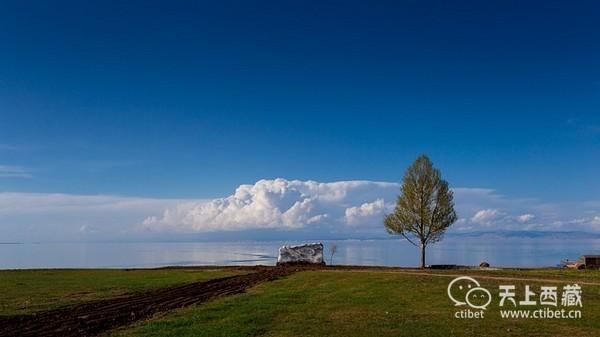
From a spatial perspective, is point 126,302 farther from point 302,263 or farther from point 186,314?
point 302,263

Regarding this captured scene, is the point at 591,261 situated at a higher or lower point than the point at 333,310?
lower

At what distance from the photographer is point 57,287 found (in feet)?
119

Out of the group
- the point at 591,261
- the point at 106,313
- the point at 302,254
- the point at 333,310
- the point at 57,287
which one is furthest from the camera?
the point at 302,254

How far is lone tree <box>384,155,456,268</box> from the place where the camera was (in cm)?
5628

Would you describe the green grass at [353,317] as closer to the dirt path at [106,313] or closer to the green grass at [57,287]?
the dirt path at [106,313]

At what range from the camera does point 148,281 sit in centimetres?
4081

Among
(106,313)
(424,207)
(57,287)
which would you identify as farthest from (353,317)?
(424,207)

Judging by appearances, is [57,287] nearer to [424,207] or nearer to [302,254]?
[302,254]

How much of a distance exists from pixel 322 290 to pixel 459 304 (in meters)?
9.78

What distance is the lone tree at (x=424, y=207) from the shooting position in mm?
56281

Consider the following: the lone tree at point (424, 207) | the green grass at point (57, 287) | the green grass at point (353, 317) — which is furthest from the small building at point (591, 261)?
the green grass at point (57, 287)

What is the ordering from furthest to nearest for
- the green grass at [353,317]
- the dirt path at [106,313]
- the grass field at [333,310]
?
the dirt path at [106,313], the grass field at [333,310], the green grass at [353,317]

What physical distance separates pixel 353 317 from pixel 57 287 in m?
24.8

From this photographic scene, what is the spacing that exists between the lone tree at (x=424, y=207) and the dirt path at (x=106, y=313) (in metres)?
26.3
